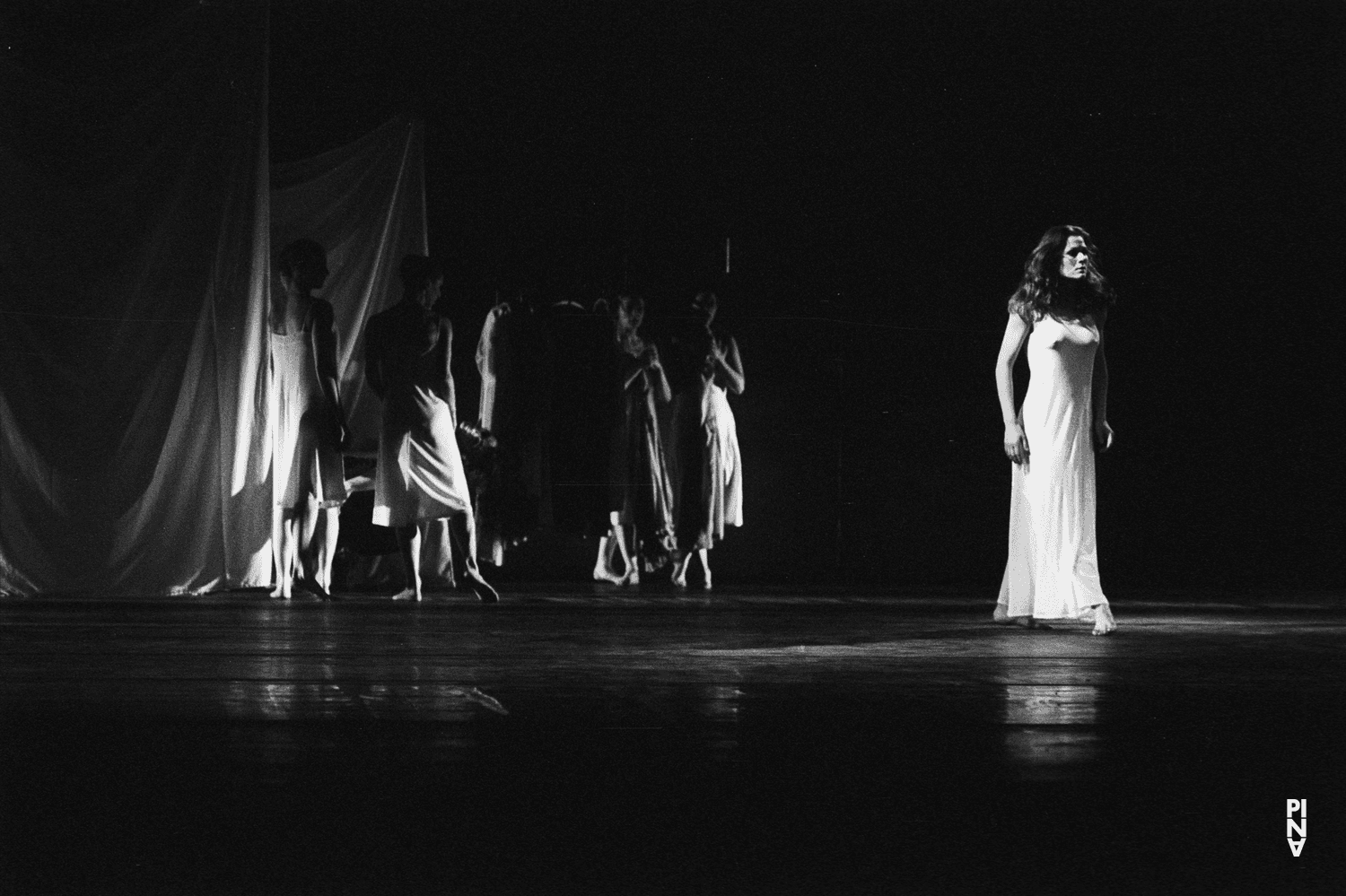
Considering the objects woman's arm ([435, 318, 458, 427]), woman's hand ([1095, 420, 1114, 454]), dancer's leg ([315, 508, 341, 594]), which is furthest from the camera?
dancer's leg ([315, 508, 341, 594])

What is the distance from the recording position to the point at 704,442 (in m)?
11.0

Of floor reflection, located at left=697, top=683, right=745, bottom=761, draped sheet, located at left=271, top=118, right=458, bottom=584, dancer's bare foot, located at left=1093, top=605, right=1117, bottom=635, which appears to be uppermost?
draped sheet, located at left=271, top=118, right=458, bottom=584

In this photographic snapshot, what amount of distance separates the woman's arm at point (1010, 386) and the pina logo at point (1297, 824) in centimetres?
458

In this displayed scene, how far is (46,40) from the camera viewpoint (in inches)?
347

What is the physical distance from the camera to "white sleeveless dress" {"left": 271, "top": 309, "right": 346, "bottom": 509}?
367 inches

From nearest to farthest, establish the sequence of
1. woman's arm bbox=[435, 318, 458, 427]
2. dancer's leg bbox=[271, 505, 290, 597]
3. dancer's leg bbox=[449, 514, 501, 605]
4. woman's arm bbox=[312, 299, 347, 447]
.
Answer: woman's arm bbox=[312, 299, 347, 447]
woman's arm bbox=[435, 318, 458, 427]
dancer's leg bbox=[449, 514, 501, 605]
dancer's leg bbox=[271, 505, 290, 597]

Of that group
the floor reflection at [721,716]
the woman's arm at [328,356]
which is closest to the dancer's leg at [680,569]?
the woman's arm at [328,356]

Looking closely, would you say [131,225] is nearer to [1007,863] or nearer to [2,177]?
[2,177]

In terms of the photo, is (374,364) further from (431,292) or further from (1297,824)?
(1297,824)

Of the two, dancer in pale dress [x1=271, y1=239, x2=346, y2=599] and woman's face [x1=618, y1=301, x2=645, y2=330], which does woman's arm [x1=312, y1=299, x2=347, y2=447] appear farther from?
woman's face [x1=618, y1=301, x2=645, y2=330]

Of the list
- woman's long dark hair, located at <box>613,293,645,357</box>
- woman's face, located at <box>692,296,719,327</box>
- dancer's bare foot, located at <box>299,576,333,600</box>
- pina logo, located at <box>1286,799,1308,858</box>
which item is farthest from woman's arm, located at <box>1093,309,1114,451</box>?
pina logo, located at <box>1286,799,1308,858</box>

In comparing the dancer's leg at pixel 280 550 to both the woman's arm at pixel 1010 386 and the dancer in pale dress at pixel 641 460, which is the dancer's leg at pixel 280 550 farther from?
the woman's arm at pixel 1010 386

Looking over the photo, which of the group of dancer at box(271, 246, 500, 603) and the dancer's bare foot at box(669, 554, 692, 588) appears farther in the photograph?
the dancer's bare foot at box(669, 554, 692, 588)

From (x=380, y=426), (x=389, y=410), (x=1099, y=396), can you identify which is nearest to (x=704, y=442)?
(x=380, y=426)
